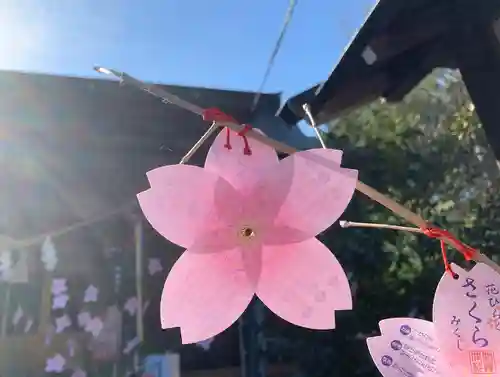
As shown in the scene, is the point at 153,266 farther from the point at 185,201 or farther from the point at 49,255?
the point at 185,201

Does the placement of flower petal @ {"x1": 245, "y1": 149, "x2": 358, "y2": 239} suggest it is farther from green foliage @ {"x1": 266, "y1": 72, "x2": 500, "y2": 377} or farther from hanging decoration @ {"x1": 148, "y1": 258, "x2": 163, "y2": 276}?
hanging decoration @ {"x1": 148, "y1": 258, "x2": 163, "y2": 276}

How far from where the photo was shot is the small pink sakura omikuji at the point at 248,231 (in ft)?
2.62

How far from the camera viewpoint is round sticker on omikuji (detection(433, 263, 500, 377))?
79cm

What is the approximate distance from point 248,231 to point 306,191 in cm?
11

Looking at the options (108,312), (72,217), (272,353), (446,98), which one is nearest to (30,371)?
(108,312)

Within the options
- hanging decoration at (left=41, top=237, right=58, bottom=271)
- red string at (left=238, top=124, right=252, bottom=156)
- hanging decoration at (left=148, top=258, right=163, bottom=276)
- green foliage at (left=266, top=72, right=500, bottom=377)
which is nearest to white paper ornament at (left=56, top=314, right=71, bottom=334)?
hanging decoration at (left=41, top=237, right=58, bottom=271)

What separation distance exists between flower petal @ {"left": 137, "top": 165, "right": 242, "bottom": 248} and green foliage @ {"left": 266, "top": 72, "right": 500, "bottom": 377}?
7.48ft

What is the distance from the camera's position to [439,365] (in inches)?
32.4

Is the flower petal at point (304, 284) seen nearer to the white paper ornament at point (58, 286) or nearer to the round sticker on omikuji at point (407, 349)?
the round sticker on omikuji at point (407, 349)

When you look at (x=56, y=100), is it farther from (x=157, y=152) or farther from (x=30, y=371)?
(x=30, y=371)

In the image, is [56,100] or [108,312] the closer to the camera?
[108,312]

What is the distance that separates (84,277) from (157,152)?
0.86 m

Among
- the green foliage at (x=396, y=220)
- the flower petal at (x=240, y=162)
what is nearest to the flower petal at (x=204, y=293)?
the flower petal at (x=240, y=162)

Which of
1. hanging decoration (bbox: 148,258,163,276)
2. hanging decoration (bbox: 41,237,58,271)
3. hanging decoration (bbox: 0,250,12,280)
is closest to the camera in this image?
hanging decoration (bbox: 0,250,12,280)
